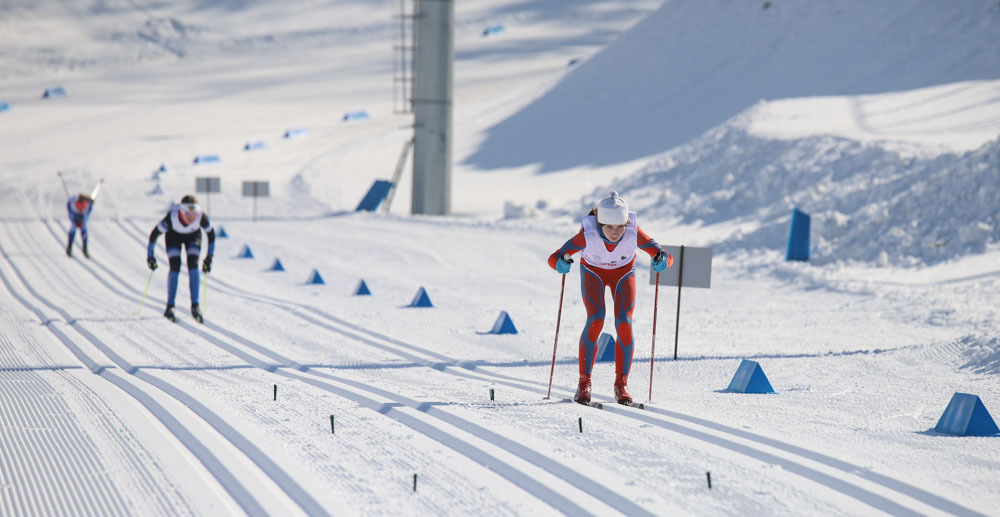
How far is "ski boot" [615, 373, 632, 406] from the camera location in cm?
727

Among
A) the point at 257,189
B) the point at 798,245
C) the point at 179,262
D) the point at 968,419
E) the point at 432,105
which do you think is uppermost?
the point at 432,105

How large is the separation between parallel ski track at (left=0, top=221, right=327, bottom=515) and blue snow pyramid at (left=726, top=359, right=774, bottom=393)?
4.10 metres

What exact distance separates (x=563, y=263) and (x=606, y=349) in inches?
103

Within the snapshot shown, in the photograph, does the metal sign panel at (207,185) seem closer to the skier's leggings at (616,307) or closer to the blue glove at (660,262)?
the skier's leggings at (616,307)

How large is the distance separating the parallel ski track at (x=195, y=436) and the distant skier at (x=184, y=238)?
1.28 meters

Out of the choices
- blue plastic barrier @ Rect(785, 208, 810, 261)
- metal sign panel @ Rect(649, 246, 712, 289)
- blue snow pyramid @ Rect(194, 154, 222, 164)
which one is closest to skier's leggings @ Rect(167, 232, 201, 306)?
metal sign panel @ Rect(649, 246, 712, 289)

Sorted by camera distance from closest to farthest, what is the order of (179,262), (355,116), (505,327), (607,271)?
(607,271) < (505,327) < (179,262) < (355,116)

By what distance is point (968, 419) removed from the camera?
258 inches

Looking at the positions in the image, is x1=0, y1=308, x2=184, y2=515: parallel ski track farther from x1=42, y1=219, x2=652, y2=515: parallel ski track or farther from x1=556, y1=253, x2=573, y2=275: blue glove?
x1=556, y1=253, x2=573, y2=275: blue glove

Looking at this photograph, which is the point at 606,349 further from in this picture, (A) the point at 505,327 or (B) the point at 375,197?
(B) the point at 375,197

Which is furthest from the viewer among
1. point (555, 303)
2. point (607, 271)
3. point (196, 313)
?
point (555, 303)

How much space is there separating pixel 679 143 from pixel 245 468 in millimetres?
28457

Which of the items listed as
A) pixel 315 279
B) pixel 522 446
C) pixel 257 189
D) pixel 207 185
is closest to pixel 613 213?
pixel 522 446

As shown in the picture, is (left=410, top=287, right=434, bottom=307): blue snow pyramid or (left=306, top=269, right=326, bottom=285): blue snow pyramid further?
(left=306, top=269, right=326, bottom=285): blue snow pyramid
